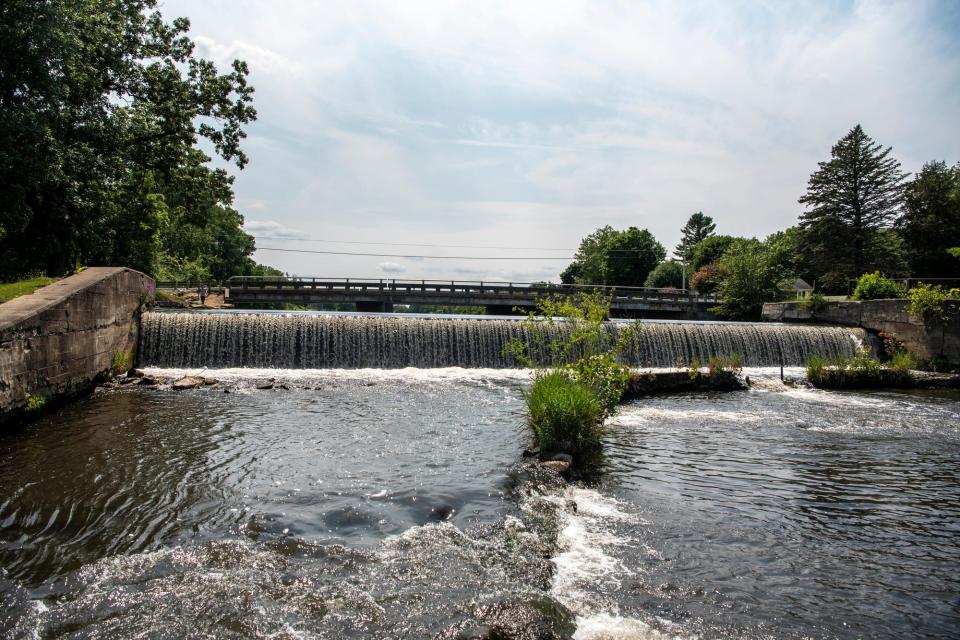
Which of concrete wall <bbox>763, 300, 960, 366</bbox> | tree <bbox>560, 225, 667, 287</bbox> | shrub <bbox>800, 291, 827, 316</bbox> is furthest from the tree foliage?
concrete wall <bbox>763, 300, 960, 366</bbox>

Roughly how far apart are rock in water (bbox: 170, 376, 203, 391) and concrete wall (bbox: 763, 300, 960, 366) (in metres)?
24.9

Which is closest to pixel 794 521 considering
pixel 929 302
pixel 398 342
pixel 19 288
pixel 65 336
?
pixel 65 336

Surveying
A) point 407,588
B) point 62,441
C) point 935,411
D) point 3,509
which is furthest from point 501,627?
point 935,411

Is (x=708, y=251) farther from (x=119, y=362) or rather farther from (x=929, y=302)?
(x=119, y=362)

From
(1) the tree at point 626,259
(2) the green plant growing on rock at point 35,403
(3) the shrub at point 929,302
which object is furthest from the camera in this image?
(1) the tree at point 626,259

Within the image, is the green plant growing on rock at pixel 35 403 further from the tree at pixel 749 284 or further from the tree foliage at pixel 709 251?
the tree foliage at pixel 709 251

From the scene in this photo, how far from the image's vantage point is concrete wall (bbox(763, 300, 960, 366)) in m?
19.6

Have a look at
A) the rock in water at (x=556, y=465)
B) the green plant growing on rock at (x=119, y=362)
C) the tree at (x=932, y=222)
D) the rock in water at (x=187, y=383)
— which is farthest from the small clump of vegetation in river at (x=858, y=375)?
the tree at (x=932, y=222)

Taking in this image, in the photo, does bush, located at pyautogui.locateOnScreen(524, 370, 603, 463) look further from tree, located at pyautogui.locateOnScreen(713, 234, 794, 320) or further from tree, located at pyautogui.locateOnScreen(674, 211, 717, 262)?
tree, located at pyautogui.locateOnScreen(674, 211, 717, 262)

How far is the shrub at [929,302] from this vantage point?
19.8 meters

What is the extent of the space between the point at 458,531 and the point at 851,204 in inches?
1859

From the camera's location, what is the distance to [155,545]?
5438 millimetres

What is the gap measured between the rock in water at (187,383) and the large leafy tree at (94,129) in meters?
6.61

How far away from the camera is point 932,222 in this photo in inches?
Answer: 1609
